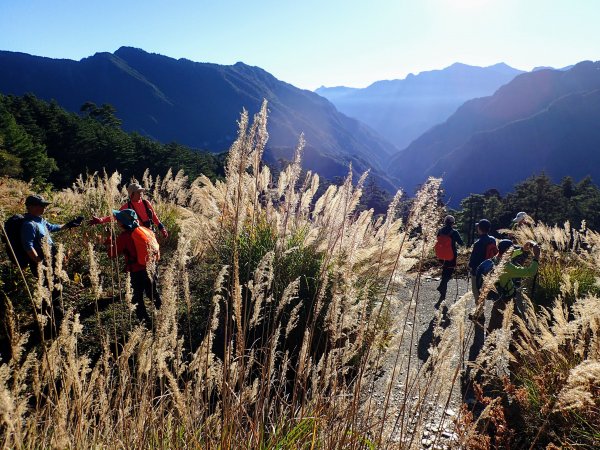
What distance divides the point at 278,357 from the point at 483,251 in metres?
4.14

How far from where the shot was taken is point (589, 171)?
520 ft

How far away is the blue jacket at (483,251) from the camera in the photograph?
6113 millimetres

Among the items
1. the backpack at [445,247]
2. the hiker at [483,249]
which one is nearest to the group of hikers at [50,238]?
the hiker at [483,249]

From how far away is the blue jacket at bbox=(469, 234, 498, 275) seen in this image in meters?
6.11

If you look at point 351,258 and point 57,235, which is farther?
point 57,235

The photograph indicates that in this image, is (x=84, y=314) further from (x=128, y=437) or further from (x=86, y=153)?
Result: (x=86, y=153)

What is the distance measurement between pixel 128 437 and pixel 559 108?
755 ft

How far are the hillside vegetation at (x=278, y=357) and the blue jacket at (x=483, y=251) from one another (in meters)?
1.54

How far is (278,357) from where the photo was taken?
3.89 m

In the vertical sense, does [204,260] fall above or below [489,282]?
below

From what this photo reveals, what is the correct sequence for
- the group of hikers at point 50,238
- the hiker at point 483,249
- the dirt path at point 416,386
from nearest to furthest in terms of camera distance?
1. the dirt path at point 416,386
2. the group of hikers at point 50,238
3. the hiker at point 483,249

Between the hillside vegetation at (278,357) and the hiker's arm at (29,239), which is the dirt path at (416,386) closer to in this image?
the hillside vegetation at (278,357)

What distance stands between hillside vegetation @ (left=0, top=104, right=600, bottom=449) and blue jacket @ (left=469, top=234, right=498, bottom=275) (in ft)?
5.06

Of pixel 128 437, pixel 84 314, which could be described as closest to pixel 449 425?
pixel 128 437
